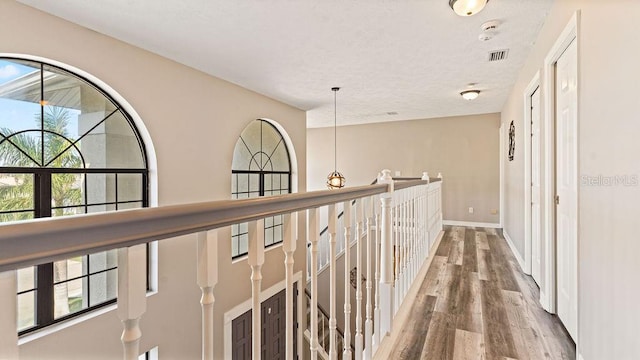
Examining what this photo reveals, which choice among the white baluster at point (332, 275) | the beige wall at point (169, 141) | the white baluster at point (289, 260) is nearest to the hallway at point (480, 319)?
the white baluster at point (332, 275)

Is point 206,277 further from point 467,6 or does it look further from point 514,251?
point 514,251

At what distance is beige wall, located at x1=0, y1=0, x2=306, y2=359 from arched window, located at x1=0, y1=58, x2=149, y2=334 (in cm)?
18

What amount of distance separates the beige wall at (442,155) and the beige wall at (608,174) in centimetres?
508

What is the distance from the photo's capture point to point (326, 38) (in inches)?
112

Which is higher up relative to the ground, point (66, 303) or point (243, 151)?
point (243, 151)

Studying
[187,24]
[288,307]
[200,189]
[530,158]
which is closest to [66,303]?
[200,189]

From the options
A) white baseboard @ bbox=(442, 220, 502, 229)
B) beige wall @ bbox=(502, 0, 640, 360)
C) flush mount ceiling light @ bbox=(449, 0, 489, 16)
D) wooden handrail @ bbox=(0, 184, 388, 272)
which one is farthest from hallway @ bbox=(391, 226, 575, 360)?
white baseboard @ bbox=(442, 220, 502, 229)

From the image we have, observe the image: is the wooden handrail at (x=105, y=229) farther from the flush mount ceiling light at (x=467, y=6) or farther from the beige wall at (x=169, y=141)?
the beige wall at (x=169, y=141)

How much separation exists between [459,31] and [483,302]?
2.29 meters

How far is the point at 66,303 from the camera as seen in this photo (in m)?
2.66

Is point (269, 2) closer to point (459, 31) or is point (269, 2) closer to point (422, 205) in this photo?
point (459, 31)

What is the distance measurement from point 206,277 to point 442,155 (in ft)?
23.1

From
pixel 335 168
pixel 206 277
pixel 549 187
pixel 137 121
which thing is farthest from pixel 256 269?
pixel 335 168

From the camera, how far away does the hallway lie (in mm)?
1814
